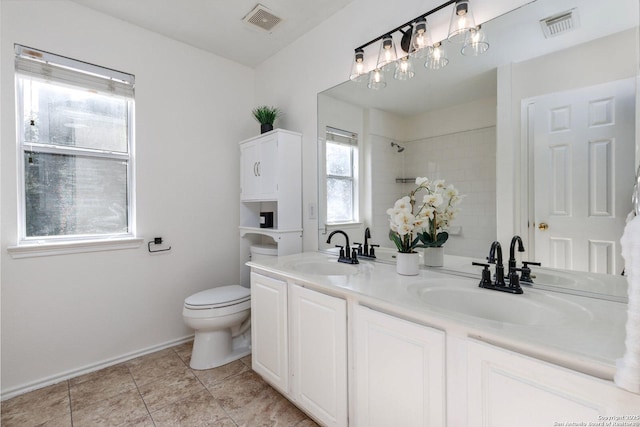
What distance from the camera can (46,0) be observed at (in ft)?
6.09

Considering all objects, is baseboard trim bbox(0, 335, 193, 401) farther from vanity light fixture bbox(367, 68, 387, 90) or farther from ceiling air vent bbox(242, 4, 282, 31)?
ceiling air vent bbox(242, 4, 282, 31)

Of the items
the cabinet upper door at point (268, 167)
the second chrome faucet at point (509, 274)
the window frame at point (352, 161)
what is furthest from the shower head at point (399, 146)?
the cabinet upper door at point (268, 167)

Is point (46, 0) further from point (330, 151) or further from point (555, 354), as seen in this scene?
point (555, 354)

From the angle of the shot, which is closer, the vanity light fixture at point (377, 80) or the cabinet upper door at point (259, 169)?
the vanity light fixture at point (377, 80)

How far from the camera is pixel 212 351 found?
210 centimetres

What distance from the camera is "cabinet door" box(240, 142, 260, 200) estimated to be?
8.15 ft

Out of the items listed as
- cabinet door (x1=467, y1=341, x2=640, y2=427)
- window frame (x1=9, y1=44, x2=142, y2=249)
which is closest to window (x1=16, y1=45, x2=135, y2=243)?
window frame (x1=9, y1=44, x2=142, y2=249)

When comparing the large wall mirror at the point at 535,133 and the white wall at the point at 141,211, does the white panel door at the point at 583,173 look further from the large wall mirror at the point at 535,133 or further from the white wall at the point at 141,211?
the white wall at the point at 141,211

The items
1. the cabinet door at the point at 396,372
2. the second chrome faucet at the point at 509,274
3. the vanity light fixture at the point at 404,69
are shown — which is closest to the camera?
the cabinet door at the point at 396,372

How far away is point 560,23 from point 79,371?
11.2 ft

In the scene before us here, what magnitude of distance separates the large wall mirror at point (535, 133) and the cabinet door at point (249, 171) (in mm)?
1184

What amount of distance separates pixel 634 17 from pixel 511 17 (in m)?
0.43

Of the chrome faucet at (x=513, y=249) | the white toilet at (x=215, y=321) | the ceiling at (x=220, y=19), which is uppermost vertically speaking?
the ceiling at (x=220, y=19)

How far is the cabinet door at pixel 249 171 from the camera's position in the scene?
2484 millimetres
